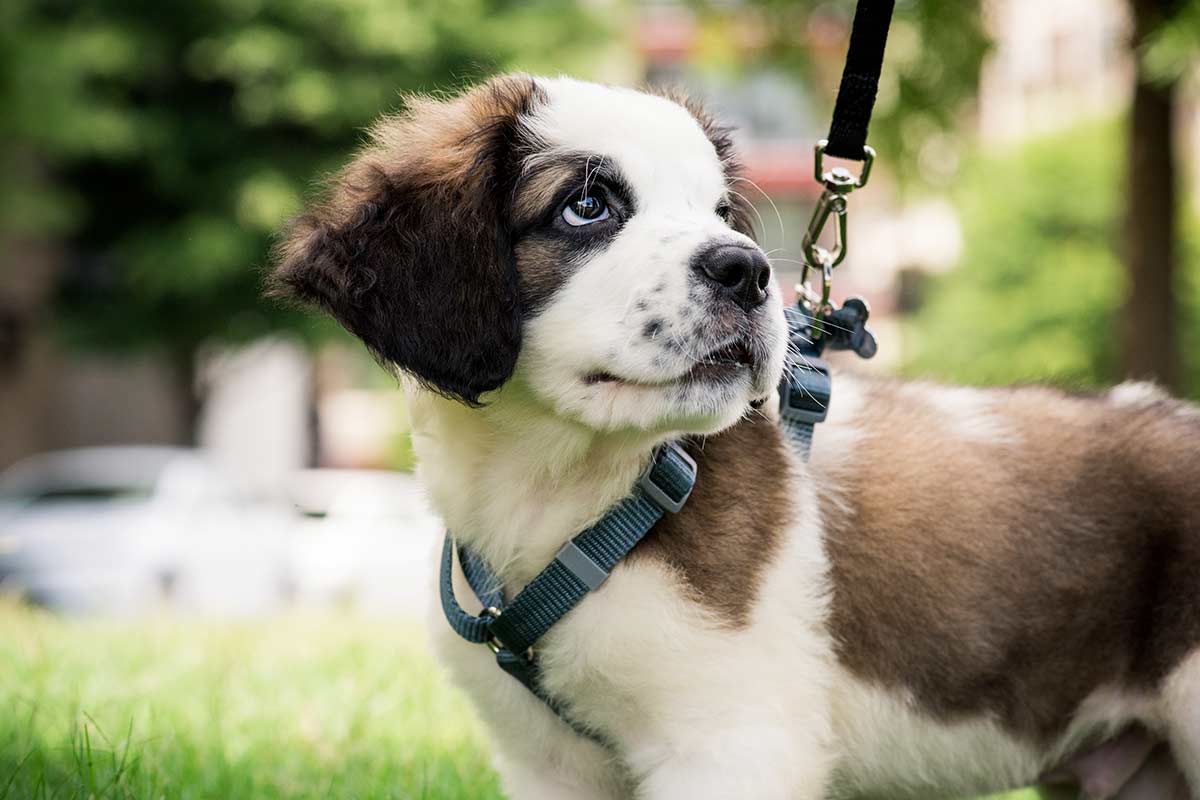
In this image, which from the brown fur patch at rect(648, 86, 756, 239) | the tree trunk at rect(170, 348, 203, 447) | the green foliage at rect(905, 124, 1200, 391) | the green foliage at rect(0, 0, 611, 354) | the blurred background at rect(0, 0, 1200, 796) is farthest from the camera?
the green foliage at rect(905, 124, 1200, 391)

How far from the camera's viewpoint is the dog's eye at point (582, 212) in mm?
3145

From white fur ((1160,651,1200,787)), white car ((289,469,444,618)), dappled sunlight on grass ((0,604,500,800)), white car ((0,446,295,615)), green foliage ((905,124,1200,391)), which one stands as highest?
white fur ((1160,651,1200,787))

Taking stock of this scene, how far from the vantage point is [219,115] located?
2250 cm

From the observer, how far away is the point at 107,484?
18.8 meters

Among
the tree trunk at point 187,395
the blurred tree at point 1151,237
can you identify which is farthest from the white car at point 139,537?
the blurred tree at point 1151,237

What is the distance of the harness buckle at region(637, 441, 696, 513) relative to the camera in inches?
124

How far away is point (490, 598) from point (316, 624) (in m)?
4.99

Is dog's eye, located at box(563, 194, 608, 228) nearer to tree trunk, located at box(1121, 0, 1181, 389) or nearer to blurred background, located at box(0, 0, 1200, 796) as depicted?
blurred background, located at box(0, 0, 1200, 796)

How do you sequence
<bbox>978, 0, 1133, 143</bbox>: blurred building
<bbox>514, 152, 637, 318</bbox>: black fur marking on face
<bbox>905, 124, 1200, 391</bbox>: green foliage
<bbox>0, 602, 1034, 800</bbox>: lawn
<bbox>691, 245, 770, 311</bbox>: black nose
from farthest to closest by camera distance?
1. <bbox>978, 0, 1133, 143</bbox>: blurred building
2. <bbox>905, 124, 1200, 391</bbox>: green foliage
3. <bbox>0, 602, 1034, 800</bbox>: lawn
4. <bbox>514, 152, 637, 318</bbox>: black fur marking on face
5. <bbox>691, 245, 770, 311</bbox>: black nose

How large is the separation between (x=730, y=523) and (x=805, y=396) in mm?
435

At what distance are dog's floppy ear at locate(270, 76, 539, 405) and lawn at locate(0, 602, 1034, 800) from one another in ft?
5.07

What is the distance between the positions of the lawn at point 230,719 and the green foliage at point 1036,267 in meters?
22.2

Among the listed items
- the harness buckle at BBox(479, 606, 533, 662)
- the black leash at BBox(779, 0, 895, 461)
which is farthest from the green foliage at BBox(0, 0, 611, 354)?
the harness buckle at BBox(479, 606, 533, 662)

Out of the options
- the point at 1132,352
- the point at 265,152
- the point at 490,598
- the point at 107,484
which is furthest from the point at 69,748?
the point at 265,152
